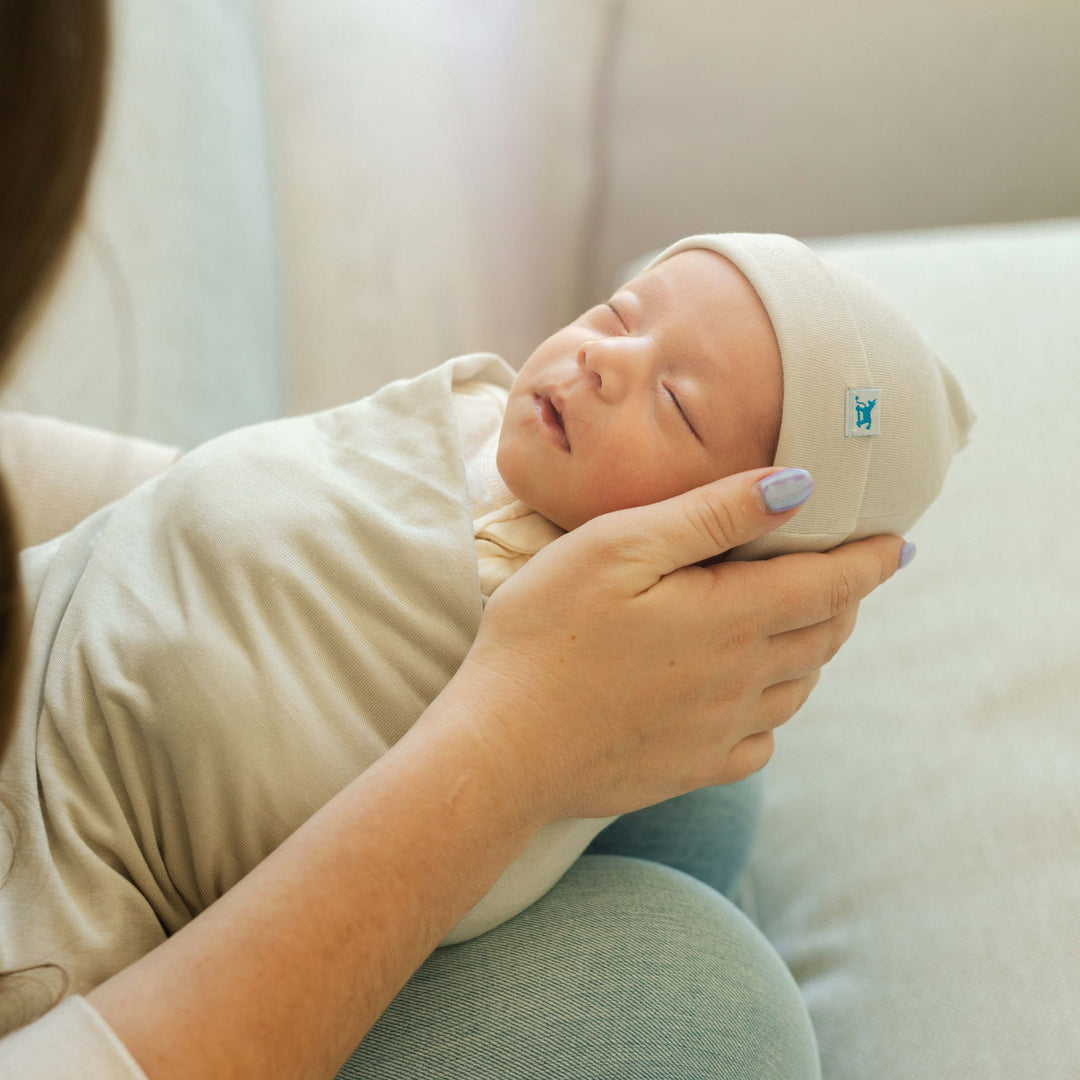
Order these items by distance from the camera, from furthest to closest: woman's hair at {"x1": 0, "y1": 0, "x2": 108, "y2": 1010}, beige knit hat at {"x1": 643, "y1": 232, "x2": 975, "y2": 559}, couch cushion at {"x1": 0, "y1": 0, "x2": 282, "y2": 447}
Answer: couch cushion at {"x1": 0, "y1": 0, "x2": 282, "y2": 447} → beige knit hat at {"x1": 643, "y1": 232, "x2": 975, "y2": 559} → woman's hair at {"x1": 0, "y1": 0, "x2": 108, "y2": 1010}

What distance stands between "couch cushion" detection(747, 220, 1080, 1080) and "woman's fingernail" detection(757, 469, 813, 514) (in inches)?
22.8

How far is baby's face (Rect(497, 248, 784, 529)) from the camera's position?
843 millimetres

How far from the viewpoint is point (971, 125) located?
2137 mm

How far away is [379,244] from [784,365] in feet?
4.83

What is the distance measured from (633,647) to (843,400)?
1.06ft

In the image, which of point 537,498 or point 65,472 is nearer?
point 537,498

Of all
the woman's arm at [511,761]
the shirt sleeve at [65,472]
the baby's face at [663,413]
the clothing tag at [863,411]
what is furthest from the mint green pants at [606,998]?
the shirt sleeve at [65,472]

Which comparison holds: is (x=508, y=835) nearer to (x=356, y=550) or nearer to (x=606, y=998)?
(x=606, y=998)

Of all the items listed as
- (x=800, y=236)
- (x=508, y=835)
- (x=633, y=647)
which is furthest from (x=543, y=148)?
(x=508, y=835)

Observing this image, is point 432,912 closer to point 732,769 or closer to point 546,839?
point 546,839

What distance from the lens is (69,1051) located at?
1.72 ft

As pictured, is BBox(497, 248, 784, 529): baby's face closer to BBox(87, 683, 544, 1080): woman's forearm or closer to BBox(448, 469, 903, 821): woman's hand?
BBox(448, 469, 903, 821): woman's hand

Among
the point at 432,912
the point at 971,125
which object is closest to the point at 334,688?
the point at 432,912

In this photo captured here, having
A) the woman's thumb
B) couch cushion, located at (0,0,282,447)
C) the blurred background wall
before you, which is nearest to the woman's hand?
the woman's thumb
